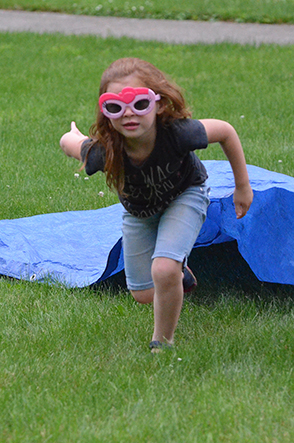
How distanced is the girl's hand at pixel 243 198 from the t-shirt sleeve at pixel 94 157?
62cm

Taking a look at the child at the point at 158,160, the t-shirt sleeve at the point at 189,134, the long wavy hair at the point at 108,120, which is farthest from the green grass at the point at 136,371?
the t-shirt sleeve at the point at 189,134

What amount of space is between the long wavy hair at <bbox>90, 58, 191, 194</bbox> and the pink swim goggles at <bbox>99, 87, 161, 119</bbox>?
93 mm

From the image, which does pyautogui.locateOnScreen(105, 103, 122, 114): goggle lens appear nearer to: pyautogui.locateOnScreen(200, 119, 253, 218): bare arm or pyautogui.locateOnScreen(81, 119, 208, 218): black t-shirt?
pyautogui.locateOnScreen(81, 119, 208, 218): black t-shirt

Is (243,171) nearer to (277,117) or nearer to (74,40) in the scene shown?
(277,117)

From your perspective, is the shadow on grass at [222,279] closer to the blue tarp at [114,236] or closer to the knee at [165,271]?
the blue tarp at [114,236]

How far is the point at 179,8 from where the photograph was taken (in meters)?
14.2

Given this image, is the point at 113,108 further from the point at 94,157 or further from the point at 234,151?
the point at 234,151

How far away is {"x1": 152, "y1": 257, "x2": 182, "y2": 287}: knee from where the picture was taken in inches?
116

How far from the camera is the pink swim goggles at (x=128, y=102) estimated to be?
9.22 feet

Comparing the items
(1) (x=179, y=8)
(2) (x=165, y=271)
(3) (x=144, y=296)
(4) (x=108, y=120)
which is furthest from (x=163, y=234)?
(1) (x=179, y=8)

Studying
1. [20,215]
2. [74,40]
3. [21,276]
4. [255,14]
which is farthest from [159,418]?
[255,14]

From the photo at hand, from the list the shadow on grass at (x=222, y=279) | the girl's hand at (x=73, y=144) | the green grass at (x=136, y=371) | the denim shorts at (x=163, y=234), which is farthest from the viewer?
the shadow on grass at (x=222, y=279)

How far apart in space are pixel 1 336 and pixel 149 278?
726mm

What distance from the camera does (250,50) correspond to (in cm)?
1080
